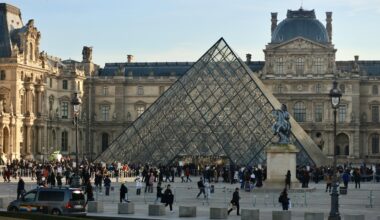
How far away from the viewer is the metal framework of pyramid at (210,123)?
5359cm

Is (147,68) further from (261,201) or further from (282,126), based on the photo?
(261,201)

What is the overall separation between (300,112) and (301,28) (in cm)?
803

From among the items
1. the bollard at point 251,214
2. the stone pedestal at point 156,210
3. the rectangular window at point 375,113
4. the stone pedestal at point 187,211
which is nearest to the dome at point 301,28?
the rectangular window at point 375,113

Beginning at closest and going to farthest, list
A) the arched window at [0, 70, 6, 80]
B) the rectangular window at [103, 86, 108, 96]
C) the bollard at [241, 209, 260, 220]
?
1. the bollard at [241, 209, 260, 220]
2. the arched window at [0, 70, 6, 80]
3. the rectangular window at [103, 86, 108, 96]

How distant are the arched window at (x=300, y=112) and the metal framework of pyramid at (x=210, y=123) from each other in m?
37.3

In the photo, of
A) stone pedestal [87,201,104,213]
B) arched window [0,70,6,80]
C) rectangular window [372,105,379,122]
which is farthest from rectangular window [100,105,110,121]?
stone pedestal [87,201,104,213]

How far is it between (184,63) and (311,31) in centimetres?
1508

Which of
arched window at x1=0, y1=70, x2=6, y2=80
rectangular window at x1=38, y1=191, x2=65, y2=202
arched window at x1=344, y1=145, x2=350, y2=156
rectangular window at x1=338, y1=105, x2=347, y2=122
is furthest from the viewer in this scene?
arched window at x1=344, y1=145, x2=350, y2=156

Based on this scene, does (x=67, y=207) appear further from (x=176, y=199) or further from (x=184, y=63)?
(x=184, y=63)

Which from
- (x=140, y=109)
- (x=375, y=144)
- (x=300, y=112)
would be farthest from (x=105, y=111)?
(x=375, y=144)

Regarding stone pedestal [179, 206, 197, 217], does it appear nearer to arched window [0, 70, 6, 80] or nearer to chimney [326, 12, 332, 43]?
arched window [0, 70, 6, 80]

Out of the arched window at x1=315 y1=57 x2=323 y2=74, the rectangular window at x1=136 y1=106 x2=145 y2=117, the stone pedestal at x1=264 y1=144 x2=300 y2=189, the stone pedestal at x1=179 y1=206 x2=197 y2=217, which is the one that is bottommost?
the stone pedestal at x1=179 y1=206 x2=197 y2=217

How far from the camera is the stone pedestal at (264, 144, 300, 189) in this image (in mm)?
38875

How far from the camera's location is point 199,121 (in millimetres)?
55406
